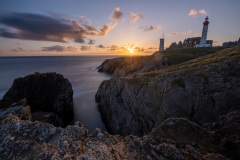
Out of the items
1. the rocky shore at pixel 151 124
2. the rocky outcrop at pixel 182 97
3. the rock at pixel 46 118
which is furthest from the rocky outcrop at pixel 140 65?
the rock at pixel 46 118

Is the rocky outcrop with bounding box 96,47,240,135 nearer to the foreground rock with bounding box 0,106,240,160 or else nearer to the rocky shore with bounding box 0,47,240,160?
the rocky shore with bounding box 0,47,240,160

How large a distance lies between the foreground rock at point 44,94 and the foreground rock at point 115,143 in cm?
1929

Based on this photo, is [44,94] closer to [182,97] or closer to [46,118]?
[46,118]

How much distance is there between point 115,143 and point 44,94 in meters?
25.6

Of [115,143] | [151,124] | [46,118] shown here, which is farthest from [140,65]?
[115,143]

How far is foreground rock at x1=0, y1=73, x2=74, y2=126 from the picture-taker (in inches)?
1080

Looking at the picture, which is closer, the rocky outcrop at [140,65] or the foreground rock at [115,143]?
the foreground rock at [115,143]

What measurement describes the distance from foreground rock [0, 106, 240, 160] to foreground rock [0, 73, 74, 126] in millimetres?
19286

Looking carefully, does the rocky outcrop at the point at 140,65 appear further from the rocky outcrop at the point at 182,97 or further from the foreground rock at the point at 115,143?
the foreground rock at the point at 115,143

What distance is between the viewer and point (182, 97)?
16.4 m

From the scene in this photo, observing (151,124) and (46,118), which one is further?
(46,118)

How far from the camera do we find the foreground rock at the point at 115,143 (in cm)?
810

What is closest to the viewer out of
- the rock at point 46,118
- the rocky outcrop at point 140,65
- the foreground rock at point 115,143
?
the foreground rock at point 115,143

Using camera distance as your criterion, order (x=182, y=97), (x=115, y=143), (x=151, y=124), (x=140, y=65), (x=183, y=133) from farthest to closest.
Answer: (x=140, y=65) → (x=151, y=124) → (x=182, y=97) → (x=115, y=143) → (x=183, y=133)
